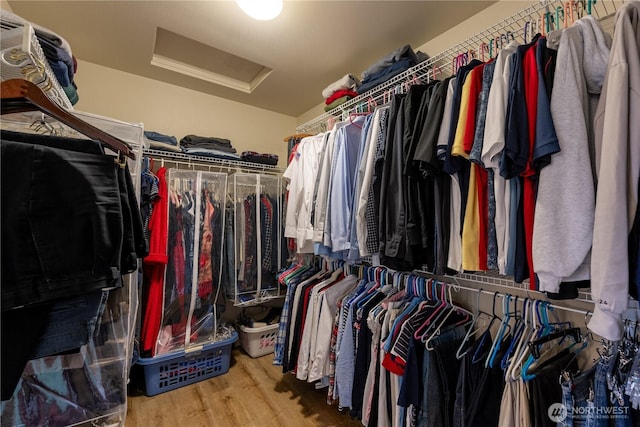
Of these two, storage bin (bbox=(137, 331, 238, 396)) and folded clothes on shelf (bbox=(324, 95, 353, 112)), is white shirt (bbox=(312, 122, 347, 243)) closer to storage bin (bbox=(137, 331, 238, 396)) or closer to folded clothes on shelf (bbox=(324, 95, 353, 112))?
folded clothes on shelf (bbox=(324, 95, 353, 112))

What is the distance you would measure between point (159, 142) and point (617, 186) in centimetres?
248

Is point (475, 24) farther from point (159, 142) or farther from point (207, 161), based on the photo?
point (159, 142)

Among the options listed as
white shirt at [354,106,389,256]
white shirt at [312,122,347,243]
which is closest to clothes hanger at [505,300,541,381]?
white shirt at [354,106,389,256]

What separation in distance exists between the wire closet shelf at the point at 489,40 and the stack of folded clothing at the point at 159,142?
4.11 ft

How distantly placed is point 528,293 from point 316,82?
87.0 inches

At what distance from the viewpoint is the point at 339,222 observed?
4.38 feet

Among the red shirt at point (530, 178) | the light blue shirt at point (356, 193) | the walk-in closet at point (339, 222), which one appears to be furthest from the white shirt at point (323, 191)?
the red shirt at point (530, 178)

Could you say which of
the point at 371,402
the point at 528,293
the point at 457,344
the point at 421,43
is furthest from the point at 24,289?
the point at 421,43

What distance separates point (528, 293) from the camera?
1204 millimetres

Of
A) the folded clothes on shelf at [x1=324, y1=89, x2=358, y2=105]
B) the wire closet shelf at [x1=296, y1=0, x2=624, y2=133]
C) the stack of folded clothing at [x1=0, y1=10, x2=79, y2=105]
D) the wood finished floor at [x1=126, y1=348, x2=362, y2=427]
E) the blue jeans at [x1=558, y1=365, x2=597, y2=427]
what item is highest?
the folded clothes on shelf at [x1=324, y1=89, x2=358, y2=105]

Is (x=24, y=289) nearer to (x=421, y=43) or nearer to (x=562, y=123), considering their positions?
(x=562, y=123)

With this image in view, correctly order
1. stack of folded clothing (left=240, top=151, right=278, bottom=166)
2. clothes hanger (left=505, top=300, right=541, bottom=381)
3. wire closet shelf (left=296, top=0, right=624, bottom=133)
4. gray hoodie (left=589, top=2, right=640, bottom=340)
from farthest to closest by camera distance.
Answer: stack of folded clothing (left=240, top=151, right=278, bottom=166) < wire closet shelf (left=296, top=0, right=624, bottom=133) < clothes hanger (left=505, top=300, right=541, bottom=381) < gray hoodie (left=589, top=2, right=640, bottom=340)

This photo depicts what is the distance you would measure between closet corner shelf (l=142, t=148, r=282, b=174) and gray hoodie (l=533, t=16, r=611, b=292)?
216 cm

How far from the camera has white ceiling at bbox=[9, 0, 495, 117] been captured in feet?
5.04
